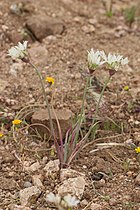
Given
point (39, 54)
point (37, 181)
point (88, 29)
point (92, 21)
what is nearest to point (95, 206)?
point (37, 181)

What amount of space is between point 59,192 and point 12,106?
1015 millimetres

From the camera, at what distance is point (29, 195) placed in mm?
3021

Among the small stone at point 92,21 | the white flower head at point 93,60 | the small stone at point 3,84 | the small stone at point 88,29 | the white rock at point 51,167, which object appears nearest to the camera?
the white flower head at point 93,60

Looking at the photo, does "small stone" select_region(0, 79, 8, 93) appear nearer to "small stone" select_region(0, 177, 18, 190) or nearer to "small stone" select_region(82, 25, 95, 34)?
"small stone" select_region(0, 177, 18, 190)

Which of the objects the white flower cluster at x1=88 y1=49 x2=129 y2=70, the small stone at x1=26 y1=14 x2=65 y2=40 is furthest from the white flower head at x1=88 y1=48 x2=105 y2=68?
the small stone at x1=26 y1=14 x2=65 y2=40

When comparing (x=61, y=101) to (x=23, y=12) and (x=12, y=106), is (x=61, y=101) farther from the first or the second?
(x=23, y=12)

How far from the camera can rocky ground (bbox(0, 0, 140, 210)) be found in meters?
3.12

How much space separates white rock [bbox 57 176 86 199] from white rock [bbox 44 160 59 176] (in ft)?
0.47

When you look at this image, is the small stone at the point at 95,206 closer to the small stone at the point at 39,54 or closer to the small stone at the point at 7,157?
the small stone at the point at 7,157

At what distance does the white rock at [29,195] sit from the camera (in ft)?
9.85

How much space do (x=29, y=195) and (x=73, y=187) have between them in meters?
0.26

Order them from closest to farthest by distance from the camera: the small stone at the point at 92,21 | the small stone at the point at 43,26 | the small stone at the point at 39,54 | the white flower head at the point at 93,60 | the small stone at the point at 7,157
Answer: the white flower head at the point at 93,60
the small stone at the point at 7,157
the small stone at the point at 39,54
the small stone at the point at 43,26
the small stone at the point at 92,21

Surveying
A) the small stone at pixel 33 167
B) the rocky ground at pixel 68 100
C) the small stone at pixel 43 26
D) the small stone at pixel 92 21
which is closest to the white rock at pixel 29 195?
the rocky ground at pixel 68 100

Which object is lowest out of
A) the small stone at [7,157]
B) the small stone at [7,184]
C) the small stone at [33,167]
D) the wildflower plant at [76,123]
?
the small stone at [7,184]
